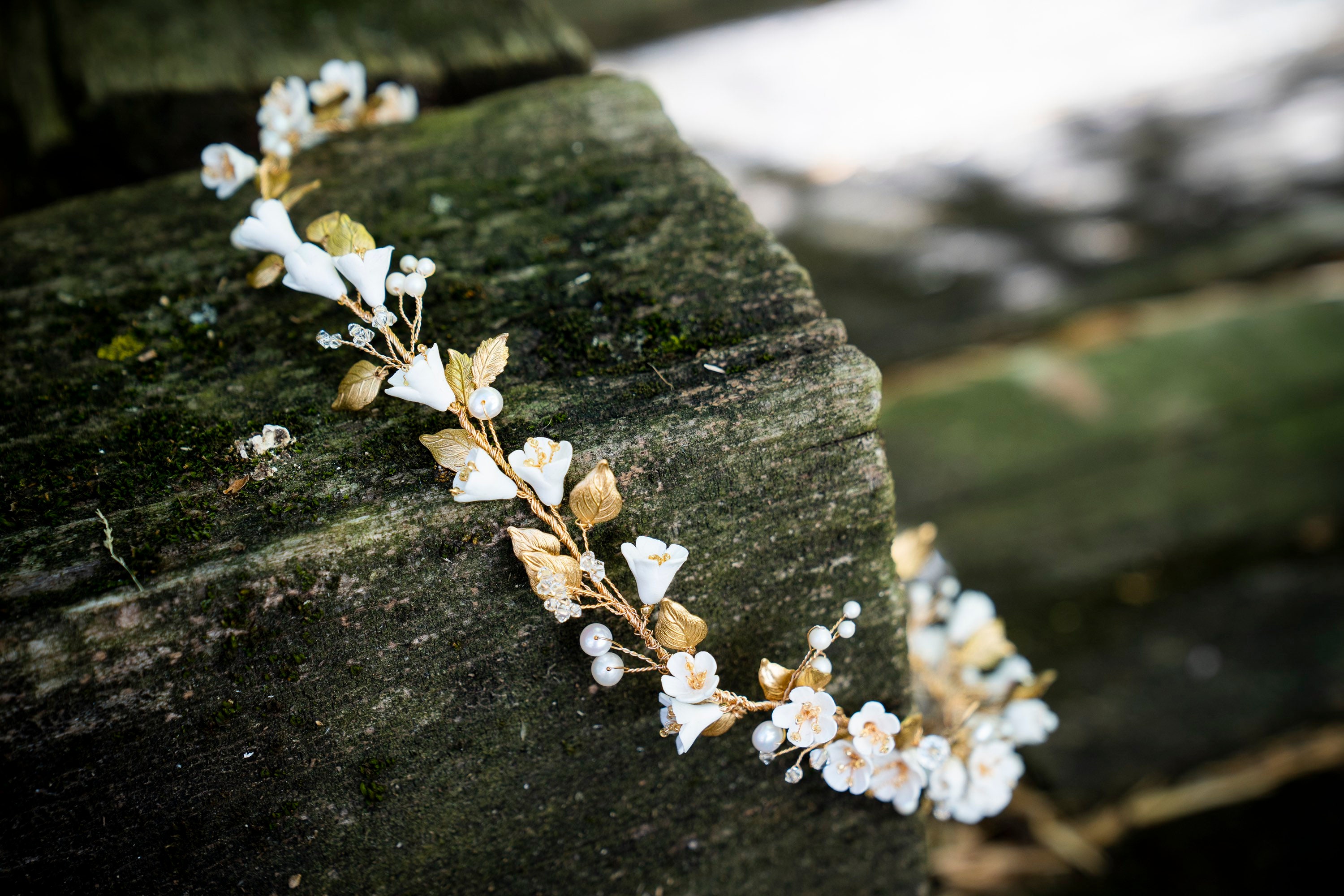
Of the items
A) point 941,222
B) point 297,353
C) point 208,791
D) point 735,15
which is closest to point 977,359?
point 941,222

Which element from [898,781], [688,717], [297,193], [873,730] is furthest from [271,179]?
[898,781]

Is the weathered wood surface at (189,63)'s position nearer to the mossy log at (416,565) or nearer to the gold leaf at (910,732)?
the mossy log at (416,565)

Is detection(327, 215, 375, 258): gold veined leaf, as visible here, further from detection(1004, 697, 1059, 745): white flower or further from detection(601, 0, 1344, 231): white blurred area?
detection(601, 0, 1344, 231): white blurred area

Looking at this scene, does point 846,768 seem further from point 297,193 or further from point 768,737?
point 297,193

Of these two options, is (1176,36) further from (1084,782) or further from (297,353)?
(297,353)

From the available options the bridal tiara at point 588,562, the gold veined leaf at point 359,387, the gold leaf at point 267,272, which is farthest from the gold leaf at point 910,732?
the gold leaf at point 267,272

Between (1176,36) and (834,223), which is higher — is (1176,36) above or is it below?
above
